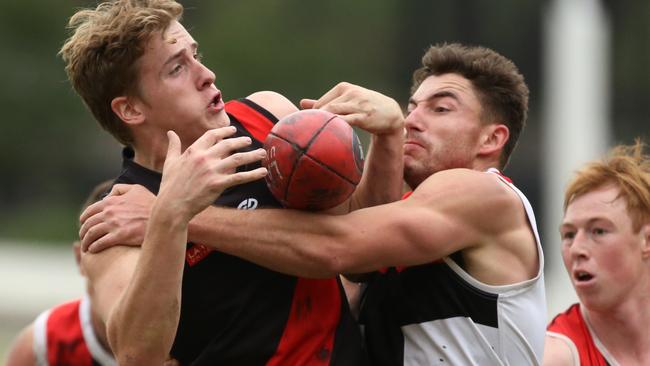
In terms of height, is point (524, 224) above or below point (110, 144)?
below

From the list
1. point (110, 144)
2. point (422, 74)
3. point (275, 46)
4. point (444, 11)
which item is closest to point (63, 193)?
point (110, 144)

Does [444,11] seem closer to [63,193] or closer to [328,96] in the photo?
[63,193]

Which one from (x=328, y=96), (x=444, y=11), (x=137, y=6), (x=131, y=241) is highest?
(x=444, y=11)

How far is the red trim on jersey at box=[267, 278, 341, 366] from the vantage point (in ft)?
19.5

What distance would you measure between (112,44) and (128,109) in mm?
350

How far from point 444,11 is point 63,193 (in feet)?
34.2

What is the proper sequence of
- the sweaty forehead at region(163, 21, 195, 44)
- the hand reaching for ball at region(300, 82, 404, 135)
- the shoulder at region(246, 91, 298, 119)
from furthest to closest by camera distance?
the shoulder at region(246, 91, 298, 119), the sweaty forehead at region(163, 21, 195, 44), the hand reaching for ball at region(300, 82, 404, 135)

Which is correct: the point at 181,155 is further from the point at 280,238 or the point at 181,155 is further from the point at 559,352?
the point at 559,352

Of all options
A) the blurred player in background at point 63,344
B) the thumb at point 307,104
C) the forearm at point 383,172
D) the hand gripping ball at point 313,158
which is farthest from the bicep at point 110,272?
the blurred player in background at point 63,344

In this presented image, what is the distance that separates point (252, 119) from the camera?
20.5 ft

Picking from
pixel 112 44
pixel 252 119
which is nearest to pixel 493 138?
pixel 252 119

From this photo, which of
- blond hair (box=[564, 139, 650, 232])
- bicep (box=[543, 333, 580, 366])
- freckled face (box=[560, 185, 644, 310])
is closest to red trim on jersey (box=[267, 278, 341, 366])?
bicep (box=[543, 333, 580, 366])

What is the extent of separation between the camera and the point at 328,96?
6000 mm

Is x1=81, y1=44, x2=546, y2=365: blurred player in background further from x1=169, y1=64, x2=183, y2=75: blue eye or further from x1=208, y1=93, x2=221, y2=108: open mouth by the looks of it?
x1=169, y1=64, x2=183, y2=75: blue eye
